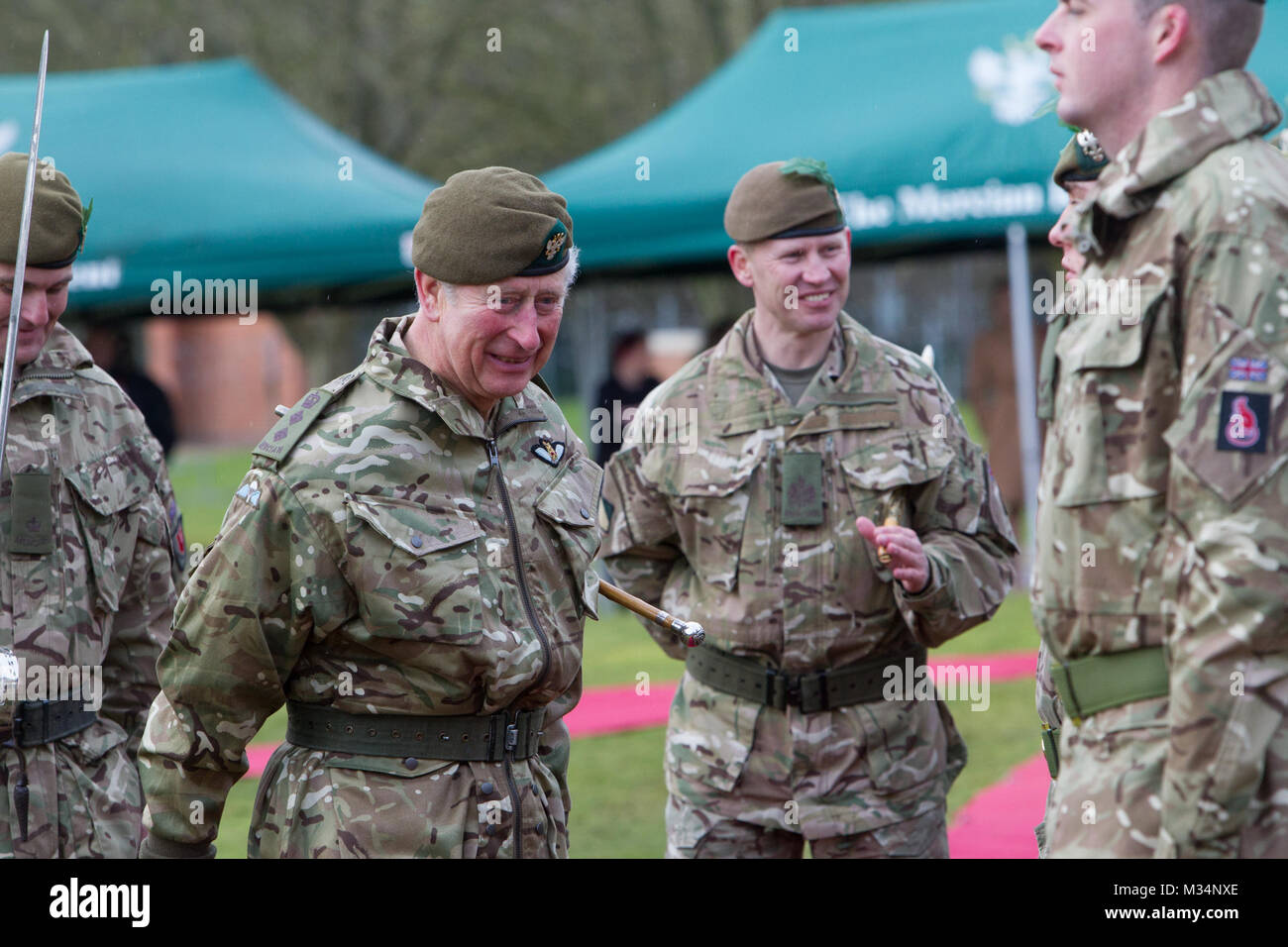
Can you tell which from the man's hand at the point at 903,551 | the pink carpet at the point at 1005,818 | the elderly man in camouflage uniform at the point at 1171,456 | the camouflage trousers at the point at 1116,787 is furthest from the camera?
the pink carpet at the point at 1005,818

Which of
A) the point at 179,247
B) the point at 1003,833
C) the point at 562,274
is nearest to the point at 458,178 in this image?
the point at 562,274

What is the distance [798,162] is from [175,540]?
6.86ft

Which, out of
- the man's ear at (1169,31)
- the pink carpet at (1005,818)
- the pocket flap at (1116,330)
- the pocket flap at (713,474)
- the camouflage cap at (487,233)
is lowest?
the pink carpet at (1005,818)

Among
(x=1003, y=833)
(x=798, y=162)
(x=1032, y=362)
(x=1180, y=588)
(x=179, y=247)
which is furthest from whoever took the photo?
(x=1032, y=362)

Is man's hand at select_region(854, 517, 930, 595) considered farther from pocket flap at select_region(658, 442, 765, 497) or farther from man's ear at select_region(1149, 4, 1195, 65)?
man's ear at select_region(1149, 4, 1195, 65)

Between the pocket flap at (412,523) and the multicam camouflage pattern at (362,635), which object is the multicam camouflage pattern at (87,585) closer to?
the multicam camouflage pattern at (362,635)

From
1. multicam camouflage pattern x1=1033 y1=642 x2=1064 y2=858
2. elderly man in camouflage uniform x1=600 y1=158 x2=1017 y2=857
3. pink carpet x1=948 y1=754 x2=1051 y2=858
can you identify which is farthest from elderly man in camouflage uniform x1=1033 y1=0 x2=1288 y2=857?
pink carpet x1=948 y1=754 x2=1051 y2=858

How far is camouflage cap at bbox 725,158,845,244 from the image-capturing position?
15.8ft

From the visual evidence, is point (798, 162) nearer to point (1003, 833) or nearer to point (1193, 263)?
point (1193, 263)

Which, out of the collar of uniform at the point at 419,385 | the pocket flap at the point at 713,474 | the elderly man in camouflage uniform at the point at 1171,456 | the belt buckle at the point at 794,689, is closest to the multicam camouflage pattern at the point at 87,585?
the collar of uniform at the point at 419,385

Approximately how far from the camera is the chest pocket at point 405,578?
3246 mm

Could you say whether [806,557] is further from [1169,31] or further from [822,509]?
[1169,31]

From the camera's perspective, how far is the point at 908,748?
15.2ft

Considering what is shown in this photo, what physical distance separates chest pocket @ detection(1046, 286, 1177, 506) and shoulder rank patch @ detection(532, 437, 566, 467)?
1.25 m
